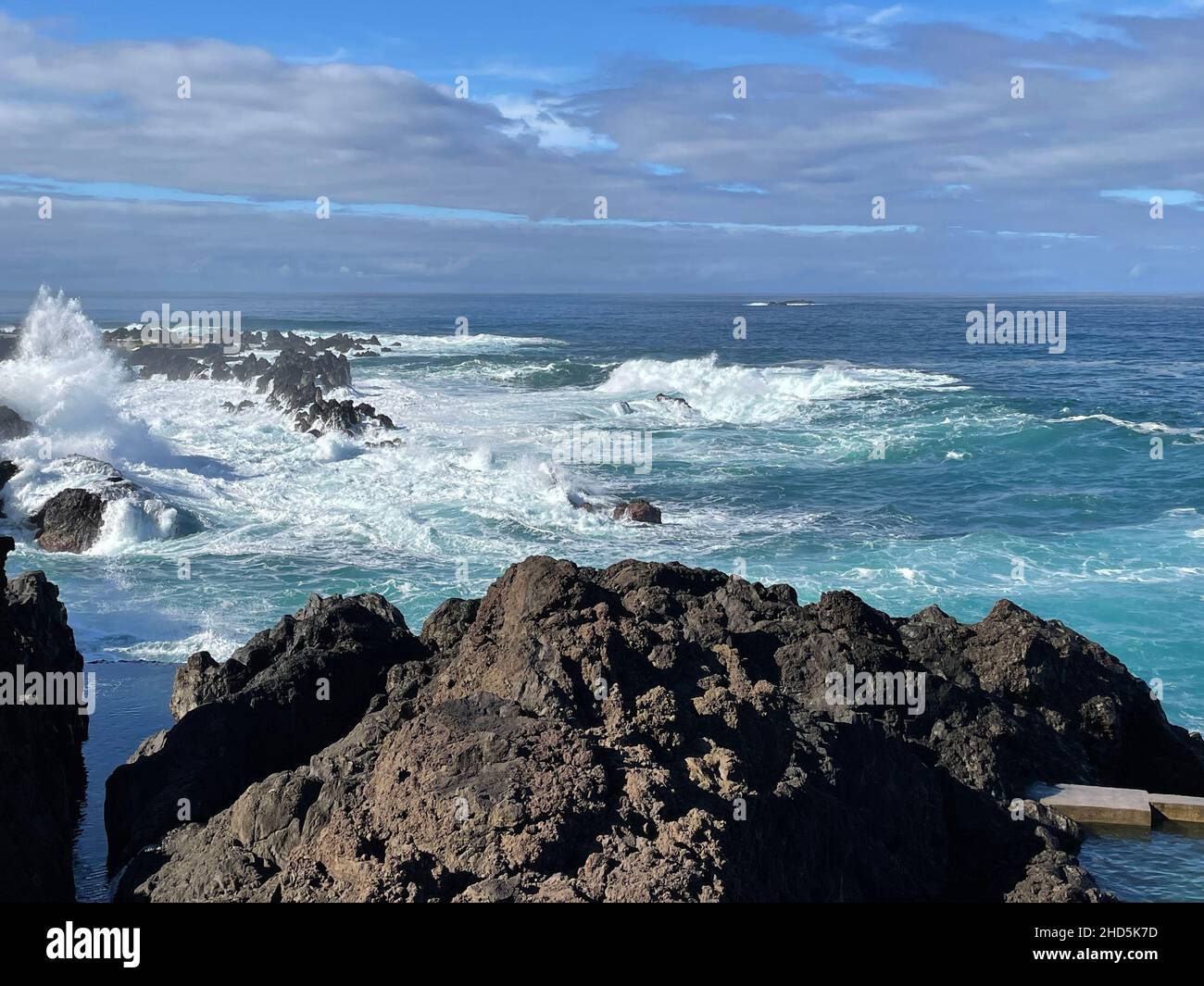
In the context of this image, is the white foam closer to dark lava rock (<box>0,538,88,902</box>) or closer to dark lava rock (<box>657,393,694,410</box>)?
dark lava rock (<box>657,393,694,410</box>)

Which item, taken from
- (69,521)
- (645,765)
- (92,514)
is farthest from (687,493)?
(645,765)

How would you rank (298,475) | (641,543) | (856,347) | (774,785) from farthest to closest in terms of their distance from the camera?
1. (856,347)
2. (298,475)
3. (641,543)
4. (774,785)

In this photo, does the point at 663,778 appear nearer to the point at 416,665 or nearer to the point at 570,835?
the point at 570,835

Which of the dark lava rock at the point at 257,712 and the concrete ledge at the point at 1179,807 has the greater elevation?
the dark lava rock at the point at 257,712

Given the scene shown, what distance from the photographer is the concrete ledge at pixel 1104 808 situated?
9.70 meters

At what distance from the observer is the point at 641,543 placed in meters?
22.6

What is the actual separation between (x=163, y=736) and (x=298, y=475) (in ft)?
67.1

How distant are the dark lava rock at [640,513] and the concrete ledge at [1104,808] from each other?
14.8 m

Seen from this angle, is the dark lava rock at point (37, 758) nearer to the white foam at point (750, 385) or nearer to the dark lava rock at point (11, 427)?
the dark lava rock at point (11, 427)

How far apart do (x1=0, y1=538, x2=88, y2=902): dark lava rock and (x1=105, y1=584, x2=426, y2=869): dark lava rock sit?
0.56 m

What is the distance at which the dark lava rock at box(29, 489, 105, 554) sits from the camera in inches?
864

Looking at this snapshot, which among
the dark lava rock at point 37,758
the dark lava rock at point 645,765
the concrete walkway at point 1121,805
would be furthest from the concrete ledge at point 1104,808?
the dark lava rock at point 37,758

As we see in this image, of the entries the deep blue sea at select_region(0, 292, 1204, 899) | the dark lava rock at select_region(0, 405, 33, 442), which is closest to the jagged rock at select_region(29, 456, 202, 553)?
the deep blue sea at select_region(0, 292, 1204, 899)

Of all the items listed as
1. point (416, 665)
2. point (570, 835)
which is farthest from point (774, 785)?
point (416, 665)
